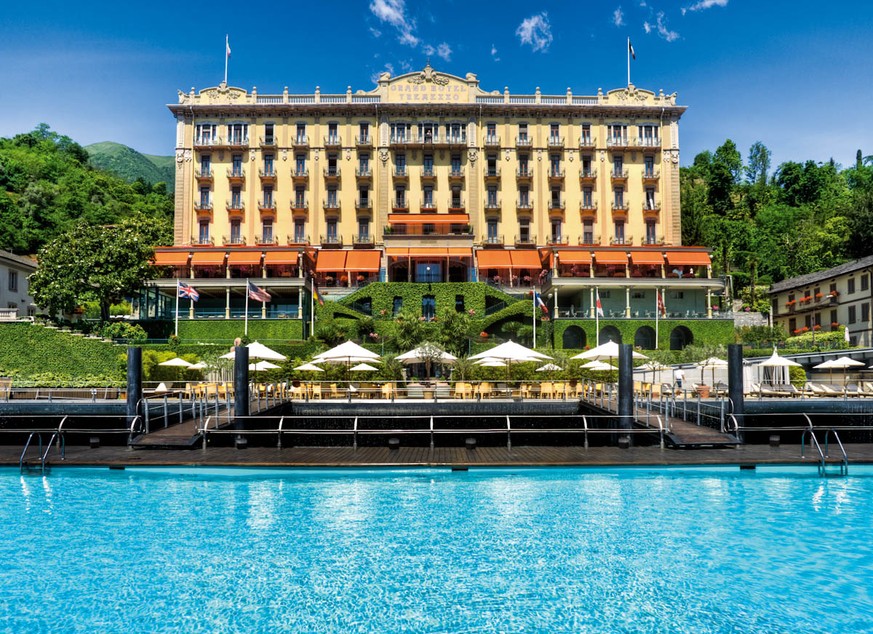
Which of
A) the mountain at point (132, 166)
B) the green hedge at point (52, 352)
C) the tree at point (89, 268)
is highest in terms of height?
the mountain at point (132, 166)

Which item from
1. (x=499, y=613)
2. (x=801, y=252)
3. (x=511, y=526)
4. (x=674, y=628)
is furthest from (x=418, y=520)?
(x=801, y=252)

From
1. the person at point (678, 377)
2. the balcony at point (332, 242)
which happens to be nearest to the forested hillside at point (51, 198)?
the balcony at point (332, 242)

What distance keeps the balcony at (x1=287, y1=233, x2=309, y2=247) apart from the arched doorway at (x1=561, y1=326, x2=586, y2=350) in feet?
82.8

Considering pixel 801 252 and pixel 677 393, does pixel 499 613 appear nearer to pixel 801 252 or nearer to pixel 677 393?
pixel 677 393

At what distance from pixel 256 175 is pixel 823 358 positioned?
48.0 metres

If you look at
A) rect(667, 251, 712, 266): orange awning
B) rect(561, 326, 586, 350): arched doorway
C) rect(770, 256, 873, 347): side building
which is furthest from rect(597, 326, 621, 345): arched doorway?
rect(770, 256, 873, 347): side building

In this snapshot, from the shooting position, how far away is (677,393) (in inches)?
1050

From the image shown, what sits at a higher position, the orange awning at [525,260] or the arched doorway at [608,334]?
the orange awning at [525,260]

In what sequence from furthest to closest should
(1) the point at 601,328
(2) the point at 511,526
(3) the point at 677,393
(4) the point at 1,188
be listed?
1. (4) the point at 1,188
2. (1) the point at 601,328
3. (3) the point at 677,393
4. (2) the point at 511,526

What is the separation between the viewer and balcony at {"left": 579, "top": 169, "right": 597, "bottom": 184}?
57000 mm

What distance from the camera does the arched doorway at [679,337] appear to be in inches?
1834

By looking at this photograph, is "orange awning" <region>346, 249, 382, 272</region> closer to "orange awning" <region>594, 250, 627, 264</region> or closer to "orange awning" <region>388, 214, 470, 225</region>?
"orange awning" <region>388, 214, 470, 225</region>

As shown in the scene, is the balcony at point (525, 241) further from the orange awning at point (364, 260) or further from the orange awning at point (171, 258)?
the orange awning at point (171, 258)

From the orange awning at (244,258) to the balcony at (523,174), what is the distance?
81.0ft
